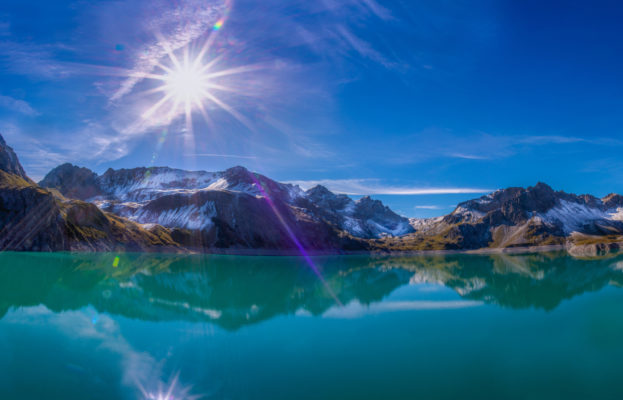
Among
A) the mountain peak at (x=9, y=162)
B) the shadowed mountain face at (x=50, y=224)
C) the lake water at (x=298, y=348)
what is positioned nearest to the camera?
the lake water at (x=298, y=348)

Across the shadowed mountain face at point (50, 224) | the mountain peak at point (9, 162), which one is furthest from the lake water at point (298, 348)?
the mountain peak at point (9, 162)

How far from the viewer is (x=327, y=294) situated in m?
46.8

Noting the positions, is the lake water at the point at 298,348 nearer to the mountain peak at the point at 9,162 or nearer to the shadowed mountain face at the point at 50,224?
the shadowed mountain face at the point at 50,224

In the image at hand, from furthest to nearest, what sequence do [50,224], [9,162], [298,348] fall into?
[9,162] → [50,224] → [298,348]

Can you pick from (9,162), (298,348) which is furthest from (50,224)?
(298,348)

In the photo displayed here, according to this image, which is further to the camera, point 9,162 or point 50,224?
point 9,162

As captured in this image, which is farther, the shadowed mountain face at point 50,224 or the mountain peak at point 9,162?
the mountain peak at point 9,162

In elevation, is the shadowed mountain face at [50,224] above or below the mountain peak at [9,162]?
below

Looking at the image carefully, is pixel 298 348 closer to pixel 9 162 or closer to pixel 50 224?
pixel 50 224

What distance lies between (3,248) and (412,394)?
13627cm

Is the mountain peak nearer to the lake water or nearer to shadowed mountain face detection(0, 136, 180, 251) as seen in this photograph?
shadowed mountain face detection(0, 136, 180, 251)

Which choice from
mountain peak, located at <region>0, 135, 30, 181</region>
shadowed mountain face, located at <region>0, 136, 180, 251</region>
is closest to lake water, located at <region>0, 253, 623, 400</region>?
shadowed mountain face, located at <region>0, 136, 180, 251</region>

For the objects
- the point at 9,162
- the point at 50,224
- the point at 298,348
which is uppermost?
the point at 9,162

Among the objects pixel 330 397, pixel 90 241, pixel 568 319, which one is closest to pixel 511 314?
pixel 568 319
